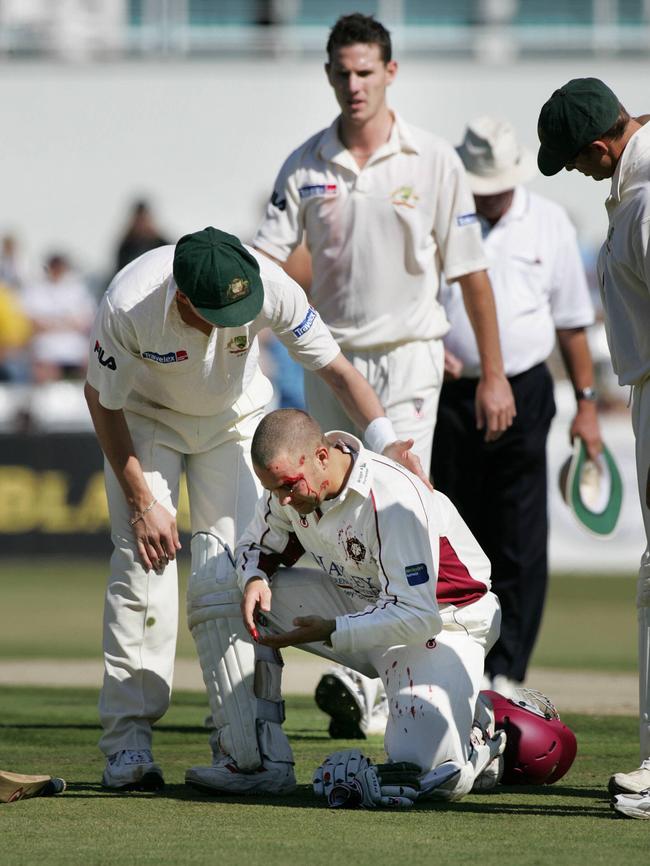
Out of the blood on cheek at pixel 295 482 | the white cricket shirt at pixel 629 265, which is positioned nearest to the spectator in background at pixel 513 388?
the white cricket shirt at pixel 629 265

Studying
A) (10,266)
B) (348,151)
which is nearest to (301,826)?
(348,151)

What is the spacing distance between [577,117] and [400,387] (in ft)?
6.76

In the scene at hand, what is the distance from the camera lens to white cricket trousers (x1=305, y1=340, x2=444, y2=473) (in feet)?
20.1

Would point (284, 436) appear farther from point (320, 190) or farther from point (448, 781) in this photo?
point (320, 190)

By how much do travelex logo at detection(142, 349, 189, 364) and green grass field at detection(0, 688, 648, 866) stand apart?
4.39 feet

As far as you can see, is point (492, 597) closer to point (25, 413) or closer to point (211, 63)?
point (25, 413)

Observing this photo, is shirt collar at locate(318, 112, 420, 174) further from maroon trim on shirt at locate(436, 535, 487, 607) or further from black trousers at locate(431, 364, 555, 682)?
maroon trim on shirt at locate(436, 535, 487, 607)

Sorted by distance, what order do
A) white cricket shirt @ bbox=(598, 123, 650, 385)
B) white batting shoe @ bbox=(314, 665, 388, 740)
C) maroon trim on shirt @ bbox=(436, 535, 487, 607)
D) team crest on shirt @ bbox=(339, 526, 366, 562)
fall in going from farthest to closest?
1. white batting shoe @ bbox=(314, 665, 388, 740)
2. maroon trim on shirt @ bbox=(436, 535, 487, 607)
3. team crest on shirt @ bbox=(339, 526, 366, 562)
4. white cricket shirt @ bbox=(598, 123, 650, 385)

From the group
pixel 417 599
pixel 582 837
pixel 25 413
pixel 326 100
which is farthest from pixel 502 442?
pixel 326 100

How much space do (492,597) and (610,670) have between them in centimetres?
340

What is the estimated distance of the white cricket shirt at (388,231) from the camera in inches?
239

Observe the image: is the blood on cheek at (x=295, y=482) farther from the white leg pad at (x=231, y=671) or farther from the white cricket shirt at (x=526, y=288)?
the white cricket shirt at (x=526, y=288)

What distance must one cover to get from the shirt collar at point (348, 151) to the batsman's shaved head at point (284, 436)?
1935 mm

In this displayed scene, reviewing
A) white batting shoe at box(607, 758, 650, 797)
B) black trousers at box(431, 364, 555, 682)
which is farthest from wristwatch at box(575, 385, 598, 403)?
white batting shoe at box(607, 758, 650, 797)
